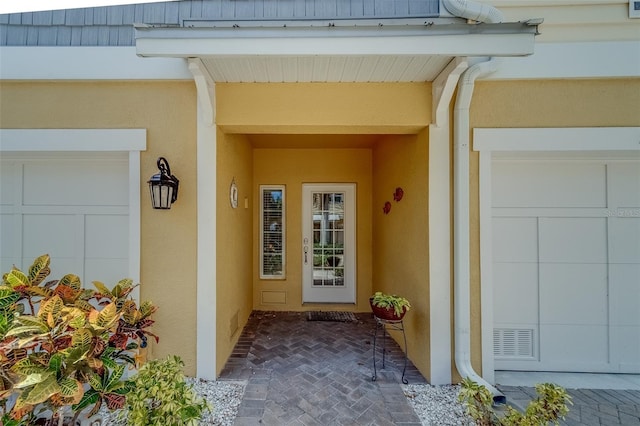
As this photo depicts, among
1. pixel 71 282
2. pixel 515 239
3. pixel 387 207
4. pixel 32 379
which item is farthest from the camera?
pixel 387 207

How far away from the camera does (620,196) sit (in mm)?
2814

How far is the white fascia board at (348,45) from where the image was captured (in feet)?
6.38

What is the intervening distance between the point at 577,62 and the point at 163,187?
4.03 meters

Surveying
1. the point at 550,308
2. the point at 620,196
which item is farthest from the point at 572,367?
the point at 620,196

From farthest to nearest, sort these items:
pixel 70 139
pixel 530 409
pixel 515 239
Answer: pixel 515 239, pixel 70 139, pixel 530 409

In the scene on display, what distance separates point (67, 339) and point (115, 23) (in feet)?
9.64

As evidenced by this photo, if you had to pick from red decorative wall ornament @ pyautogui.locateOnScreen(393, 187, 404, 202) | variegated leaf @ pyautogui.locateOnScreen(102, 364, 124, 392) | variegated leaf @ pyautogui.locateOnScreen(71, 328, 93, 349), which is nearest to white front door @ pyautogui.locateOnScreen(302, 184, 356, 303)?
red decorative wall ornament @ pyautogui.locateOnScreen(393, 187, 404, 202)

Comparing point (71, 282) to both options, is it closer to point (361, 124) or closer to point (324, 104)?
point (324, 104)

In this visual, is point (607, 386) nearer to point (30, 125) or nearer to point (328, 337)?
point (328, 337)

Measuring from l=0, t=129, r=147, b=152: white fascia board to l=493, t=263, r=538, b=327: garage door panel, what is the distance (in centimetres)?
398

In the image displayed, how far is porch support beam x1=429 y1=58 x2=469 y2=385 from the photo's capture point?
2.57 metres

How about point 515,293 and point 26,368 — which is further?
point 515,293

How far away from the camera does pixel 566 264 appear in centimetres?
287

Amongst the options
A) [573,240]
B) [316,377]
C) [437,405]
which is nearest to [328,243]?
[316,377]
